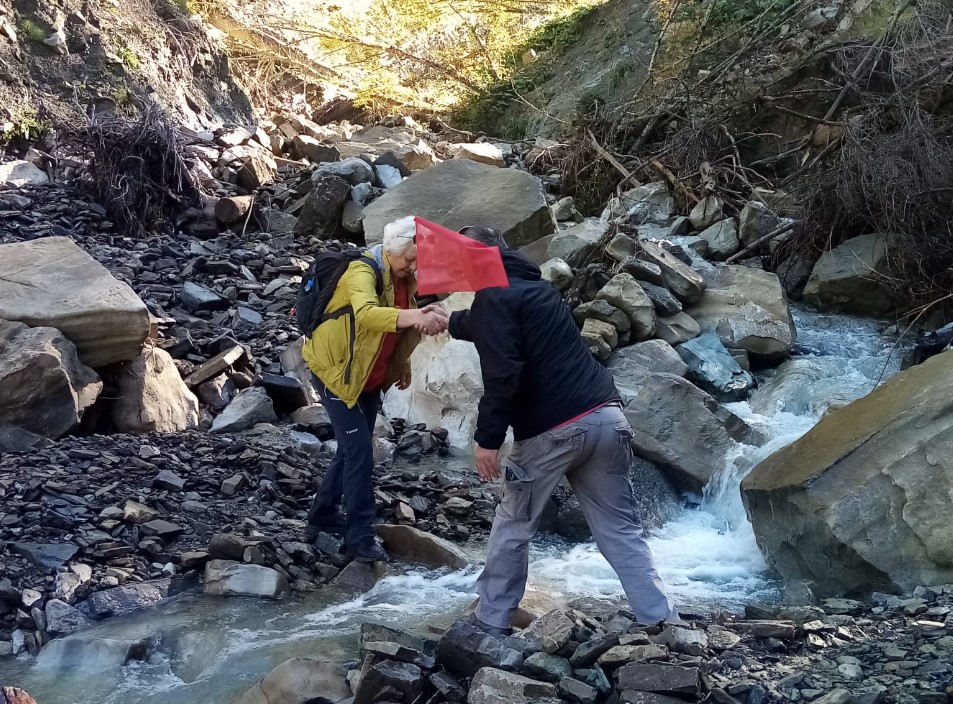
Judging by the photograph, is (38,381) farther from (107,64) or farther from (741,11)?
(741,11)

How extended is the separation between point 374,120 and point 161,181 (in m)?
5.75

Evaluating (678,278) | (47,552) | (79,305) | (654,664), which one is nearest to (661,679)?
(654,664)

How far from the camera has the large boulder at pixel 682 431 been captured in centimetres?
593

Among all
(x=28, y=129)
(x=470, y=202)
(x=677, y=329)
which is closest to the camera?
(x=677, y=329)

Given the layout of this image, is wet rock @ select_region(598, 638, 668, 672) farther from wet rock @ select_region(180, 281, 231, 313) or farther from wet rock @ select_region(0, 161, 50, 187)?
wet rock @ select_region(0, 161, 50, 187)

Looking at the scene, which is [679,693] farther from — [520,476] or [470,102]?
[470,102]

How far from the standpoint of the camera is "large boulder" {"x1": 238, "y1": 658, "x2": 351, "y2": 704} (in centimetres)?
336

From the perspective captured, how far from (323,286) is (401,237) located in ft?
1.43

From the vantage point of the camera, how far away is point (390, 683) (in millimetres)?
3053

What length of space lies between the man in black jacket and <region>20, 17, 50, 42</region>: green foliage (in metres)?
9.62

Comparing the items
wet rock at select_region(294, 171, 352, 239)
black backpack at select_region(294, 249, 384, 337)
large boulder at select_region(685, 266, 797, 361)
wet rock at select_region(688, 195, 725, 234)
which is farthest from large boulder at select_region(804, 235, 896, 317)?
black backpack at select_region(294, 249, 384, 337)

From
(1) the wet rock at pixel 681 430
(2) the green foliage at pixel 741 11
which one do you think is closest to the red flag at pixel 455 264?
(1) the wet rock at pixel 681 430

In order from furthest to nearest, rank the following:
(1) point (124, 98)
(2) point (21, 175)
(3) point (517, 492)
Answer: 1. (1) point (124, 98)
2. (2) point (21, 175)
3. (3) point (517, 492)

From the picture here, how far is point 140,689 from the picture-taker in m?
3.72
